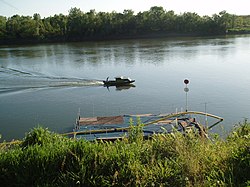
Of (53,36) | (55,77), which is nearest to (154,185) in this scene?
(55,77)

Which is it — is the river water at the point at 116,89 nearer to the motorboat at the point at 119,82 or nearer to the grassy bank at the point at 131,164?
the motorboat at the point at 119,82

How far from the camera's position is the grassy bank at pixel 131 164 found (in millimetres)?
4547

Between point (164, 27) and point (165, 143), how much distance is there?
258 feet

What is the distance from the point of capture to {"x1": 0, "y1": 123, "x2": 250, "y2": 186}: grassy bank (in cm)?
455

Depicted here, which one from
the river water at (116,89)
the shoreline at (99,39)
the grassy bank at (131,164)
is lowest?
the river water at (116,89)

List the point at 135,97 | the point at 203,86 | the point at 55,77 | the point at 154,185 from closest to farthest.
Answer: the point at 154,185
the point at 135,97
the point at 203,86
the point at 55,77

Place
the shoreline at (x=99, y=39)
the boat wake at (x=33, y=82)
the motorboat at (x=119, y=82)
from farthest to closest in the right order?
the shoreline at (x=99, y=39)
the boat wake at (x=33, y=82)
the motorboat at (x=119, y=82)

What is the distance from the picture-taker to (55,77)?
2925 centimetres

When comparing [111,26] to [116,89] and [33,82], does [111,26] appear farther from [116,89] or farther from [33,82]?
[116,89]

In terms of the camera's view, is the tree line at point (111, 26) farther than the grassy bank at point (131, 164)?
Yes

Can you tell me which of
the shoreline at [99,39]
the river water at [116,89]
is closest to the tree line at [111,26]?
the shoreline at [99,39]

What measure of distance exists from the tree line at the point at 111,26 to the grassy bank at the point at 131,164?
73974mm

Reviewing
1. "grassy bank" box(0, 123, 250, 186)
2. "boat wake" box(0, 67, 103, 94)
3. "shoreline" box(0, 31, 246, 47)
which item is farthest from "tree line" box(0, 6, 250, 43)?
"grassy bank" box(0, 123, 250, 186)

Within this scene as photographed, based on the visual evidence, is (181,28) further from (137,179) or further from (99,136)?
(137,179)
